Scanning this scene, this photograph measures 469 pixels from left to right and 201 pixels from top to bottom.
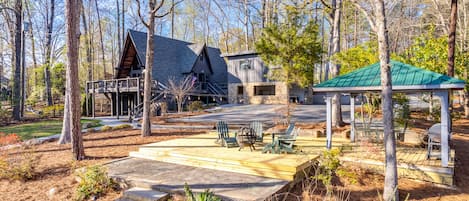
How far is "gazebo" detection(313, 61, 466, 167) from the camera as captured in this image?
560 centimetres

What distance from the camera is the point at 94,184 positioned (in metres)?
5.41

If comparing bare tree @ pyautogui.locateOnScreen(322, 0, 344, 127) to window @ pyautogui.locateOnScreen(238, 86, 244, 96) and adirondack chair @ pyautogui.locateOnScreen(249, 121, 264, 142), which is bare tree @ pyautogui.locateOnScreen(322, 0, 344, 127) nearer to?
adirondack chair @ pyautogui.locateOnScreen(249, 121, 264, 142)

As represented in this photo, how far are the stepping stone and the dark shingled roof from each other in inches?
741

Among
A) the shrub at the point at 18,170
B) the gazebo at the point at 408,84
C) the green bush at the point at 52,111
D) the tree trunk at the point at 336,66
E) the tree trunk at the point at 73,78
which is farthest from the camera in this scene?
the green bush at the point at 52,111

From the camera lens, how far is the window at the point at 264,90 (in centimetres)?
2688

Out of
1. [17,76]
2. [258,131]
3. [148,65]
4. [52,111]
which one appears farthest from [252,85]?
[17,76]

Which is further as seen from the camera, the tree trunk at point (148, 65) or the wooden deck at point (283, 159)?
the tree trunk at point (148, 65)

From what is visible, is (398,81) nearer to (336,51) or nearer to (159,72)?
(336,51)

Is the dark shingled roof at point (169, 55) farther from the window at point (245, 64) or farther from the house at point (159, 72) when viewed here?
the window at point (245, 64)

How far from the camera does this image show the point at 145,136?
10641mm

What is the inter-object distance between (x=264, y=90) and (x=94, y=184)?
24.1m

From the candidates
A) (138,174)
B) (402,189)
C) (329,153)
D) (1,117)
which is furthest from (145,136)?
(1,117)

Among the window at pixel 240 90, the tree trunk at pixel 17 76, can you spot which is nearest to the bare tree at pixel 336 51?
the window at pixel 240 90

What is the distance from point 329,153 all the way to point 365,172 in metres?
1.14
